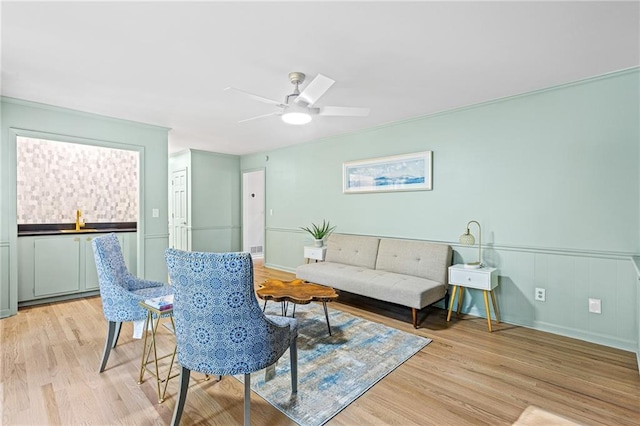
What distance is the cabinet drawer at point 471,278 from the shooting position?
314 centimetres

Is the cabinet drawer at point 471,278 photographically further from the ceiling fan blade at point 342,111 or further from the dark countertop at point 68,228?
the dark countertop at point 68,228

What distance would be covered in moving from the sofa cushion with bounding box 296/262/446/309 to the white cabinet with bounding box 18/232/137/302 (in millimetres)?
2908

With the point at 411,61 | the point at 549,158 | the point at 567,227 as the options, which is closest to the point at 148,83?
the point at 411,61

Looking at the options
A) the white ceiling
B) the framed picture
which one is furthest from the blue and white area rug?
the white ceiling

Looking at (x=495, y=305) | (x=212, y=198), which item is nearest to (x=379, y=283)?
(x=495, y=305)

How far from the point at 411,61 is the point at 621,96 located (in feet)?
6.23

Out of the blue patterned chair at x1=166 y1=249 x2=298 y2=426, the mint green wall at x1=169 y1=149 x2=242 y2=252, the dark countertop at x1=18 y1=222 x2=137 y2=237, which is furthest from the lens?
the mint green wall at x1=169 y1=149 x2=242 y2=252

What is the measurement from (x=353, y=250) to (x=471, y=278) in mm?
1648

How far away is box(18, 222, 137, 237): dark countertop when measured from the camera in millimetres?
4270

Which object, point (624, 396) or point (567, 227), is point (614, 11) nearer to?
point (567, 227)

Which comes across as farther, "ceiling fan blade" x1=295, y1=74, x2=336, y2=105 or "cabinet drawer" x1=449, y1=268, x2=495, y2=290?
"cabinet drawer" x1=449, y1=268, x2=495, y2=290

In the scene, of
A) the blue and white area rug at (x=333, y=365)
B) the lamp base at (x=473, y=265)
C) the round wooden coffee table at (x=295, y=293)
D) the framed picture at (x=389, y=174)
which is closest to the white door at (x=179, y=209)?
the framed picture at (x=389, y=174)

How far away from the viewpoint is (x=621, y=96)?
2740 mm

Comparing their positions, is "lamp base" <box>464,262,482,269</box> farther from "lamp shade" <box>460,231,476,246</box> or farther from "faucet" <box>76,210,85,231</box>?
"faucet" <box>76,210,85,231</box>
